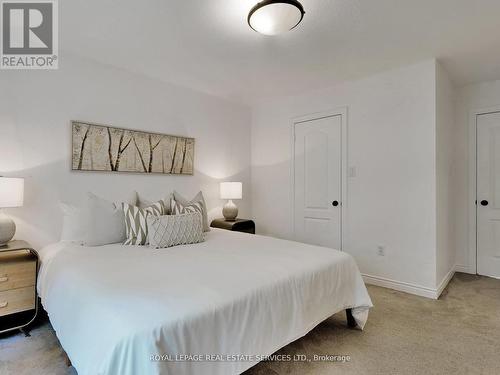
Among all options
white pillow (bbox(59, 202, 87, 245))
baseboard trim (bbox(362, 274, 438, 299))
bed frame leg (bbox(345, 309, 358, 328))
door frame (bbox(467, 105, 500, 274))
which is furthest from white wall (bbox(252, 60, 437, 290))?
white pillow (bbox(59, 202, 87, 245))

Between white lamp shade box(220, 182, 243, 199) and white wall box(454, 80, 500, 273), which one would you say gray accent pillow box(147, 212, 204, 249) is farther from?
white wall box(454, 80, 500, 273)

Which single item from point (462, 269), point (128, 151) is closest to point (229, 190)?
point (128, 151)

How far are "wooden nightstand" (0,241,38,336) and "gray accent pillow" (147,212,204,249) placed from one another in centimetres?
89

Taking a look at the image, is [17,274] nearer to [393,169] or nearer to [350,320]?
[350,320]

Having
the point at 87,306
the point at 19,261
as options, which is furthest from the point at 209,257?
the point at 19,261

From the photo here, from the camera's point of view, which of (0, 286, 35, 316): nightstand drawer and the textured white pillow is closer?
(0, 286, 35, 316): nightstand drawer

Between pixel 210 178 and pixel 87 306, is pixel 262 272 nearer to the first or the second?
pixel 87 306

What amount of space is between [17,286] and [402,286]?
3.54m

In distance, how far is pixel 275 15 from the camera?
5.90 ft

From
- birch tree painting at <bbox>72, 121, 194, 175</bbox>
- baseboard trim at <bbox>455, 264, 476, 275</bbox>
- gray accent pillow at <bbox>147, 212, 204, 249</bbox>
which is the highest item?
birch tree painting at <bbox>72, 121, 194, 175</bbox>

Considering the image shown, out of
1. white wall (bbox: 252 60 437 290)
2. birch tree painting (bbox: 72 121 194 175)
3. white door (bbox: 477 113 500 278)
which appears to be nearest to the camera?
birch tree painting (bbox: 72 121 194 175)

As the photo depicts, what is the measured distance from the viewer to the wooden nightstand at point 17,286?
6.70 ft

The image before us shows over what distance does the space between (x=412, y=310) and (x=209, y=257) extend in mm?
1939

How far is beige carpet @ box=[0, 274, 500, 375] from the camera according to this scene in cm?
170
